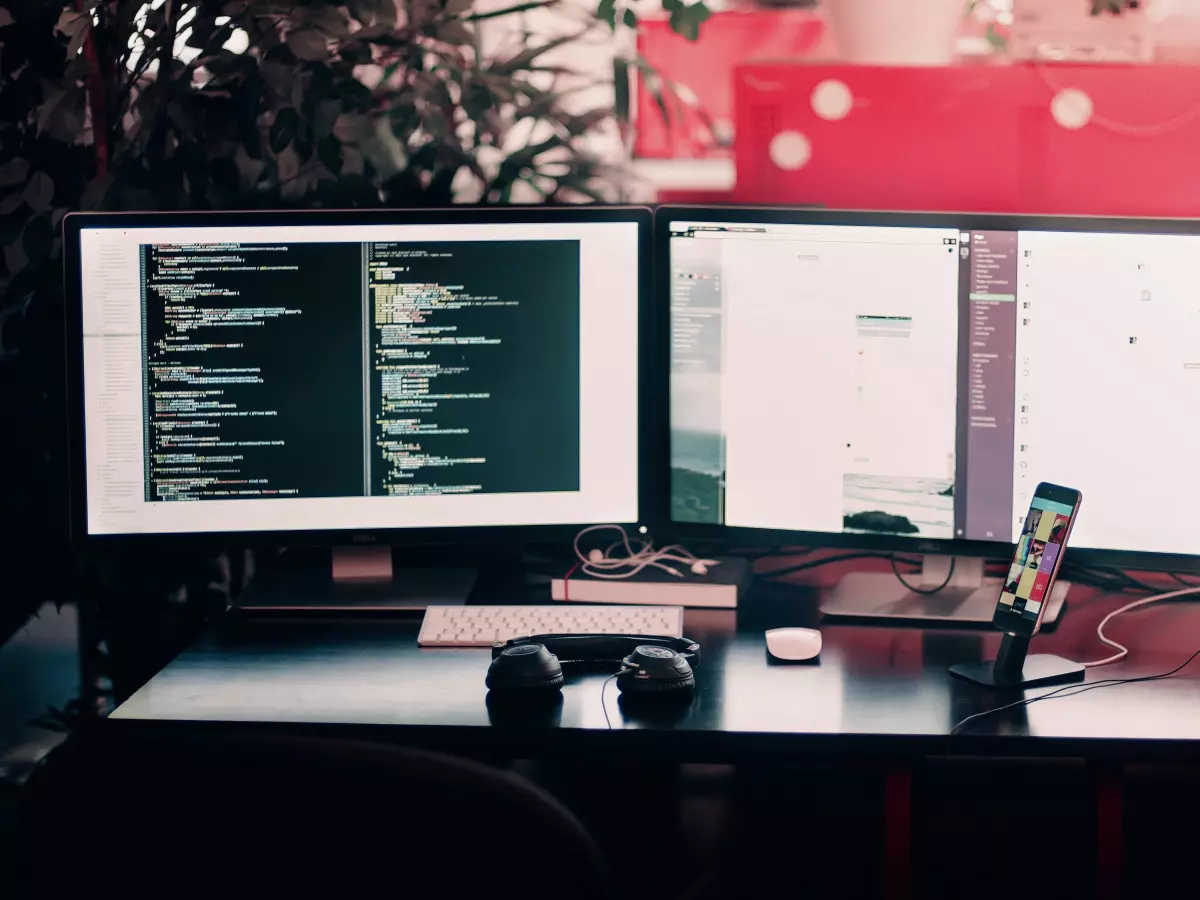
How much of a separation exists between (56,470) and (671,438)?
2.63ft

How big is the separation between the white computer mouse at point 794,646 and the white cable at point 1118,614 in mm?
276

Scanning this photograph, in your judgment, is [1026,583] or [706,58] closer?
[1026,583]

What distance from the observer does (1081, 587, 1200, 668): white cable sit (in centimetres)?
126

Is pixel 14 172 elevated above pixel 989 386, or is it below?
above

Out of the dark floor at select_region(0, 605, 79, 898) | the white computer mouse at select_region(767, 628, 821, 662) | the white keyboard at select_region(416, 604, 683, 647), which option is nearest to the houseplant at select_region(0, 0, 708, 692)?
the dark floor at select_region(0, 605, 79, 898)

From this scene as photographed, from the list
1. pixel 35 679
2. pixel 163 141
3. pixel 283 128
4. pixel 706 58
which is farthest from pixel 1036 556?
pixel 706 58

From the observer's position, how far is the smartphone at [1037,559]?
121 cm

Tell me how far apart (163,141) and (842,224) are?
2.93ft

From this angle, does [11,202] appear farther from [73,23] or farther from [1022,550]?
[1022,550]

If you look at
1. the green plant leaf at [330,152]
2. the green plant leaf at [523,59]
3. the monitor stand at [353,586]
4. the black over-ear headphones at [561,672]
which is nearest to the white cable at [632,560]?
the monitor stand at [353,586]

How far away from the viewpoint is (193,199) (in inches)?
63.4

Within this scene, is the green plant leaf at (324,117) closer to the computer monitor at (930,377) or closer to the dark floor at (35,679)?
the computer monitor at (930,377)

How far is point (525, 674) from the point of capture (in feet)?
3.82

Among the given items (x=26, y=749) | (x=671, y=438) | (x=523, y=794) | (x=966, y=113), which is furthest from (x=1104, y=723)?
(x=26, y=749)
